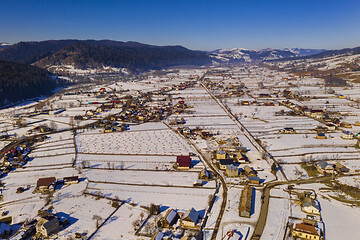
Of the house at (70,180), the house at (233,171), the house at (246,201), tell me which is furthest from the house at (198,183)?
the house at (70,180)

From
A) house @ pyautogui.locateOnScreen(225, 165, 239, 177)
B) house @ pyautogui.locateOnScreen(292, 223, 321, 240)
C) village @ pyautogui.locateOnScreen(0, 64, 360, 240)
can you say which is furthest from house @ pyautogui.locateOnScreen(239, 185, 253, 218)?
house @ pyautogui.locateOnScreen(292, 223, 321, 240)

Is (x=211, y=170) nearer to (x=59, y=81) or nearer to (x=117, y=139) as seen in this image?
(x=117, y=139)

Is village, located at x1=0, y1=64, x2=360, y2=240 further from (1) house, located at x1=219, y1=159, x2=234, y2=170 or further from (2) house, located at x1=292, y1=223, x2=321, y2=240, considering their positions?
(1) house, located at x1=219, y1=159, x2=234, y2=170

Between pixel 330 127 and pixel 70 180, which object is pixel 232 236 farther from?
pixel 330 127

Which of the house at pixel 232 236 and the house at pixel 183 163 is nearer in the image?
the house at pixel 232 236

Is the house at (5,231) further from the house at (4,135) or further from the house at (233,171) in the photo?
the house at (4,135)
